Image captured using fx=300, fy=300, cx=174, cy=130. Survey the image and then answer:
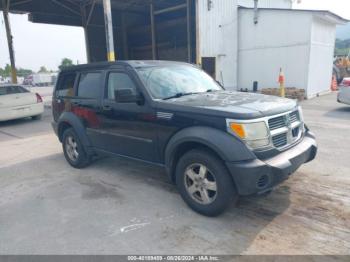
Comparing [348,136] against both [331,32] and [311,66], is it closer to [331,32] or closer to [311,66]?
[311,66]

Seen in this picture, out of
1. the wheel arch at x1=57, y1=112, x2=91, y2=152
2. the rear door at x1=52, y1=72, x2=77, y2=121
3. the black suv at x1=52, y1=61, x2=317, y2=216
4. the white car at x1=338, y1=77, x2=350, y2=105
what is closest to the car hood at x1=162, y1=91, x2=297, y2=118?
the black suv at x1=52, y1=61, x2=317, y2=216

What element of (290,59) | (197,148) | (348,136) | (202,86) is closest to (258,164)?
(197,148)

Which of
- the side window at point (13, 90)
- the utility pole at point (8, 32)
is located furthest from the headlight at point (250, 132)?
the utility pole at point (8, 32)

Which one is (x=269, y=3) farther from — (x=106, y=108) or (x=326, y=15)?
(x=106, y=108)

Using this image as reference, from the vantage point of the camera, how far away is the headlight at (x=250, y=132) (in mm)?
3238

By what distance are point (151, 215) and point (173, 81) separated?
6.34ft

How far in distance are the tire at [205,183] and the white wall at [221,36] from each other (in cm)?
1153

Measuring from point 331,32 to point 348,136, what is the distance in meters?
11.3

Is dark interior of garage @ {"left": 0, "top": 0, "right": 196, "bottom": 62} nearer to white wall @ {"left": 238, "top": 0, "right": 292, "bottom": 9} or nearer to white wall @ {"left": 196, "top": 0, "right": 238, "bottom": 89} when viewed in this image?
white wall @ {"left": 196, "top": 0, "right": 238, "bottom": 89}

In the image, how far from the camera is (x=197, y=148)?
11.9 ft

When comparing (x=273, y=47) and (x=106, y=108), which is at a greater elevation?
(x=273, y=47)

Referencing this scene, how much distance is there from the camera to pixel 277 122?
140 inches

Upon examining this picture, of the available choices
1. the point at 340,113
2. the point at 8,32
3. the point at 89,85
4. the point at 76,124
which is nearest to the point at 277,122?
the point at 89,85

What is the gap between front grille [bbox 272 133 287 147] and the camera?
345 centimetres
